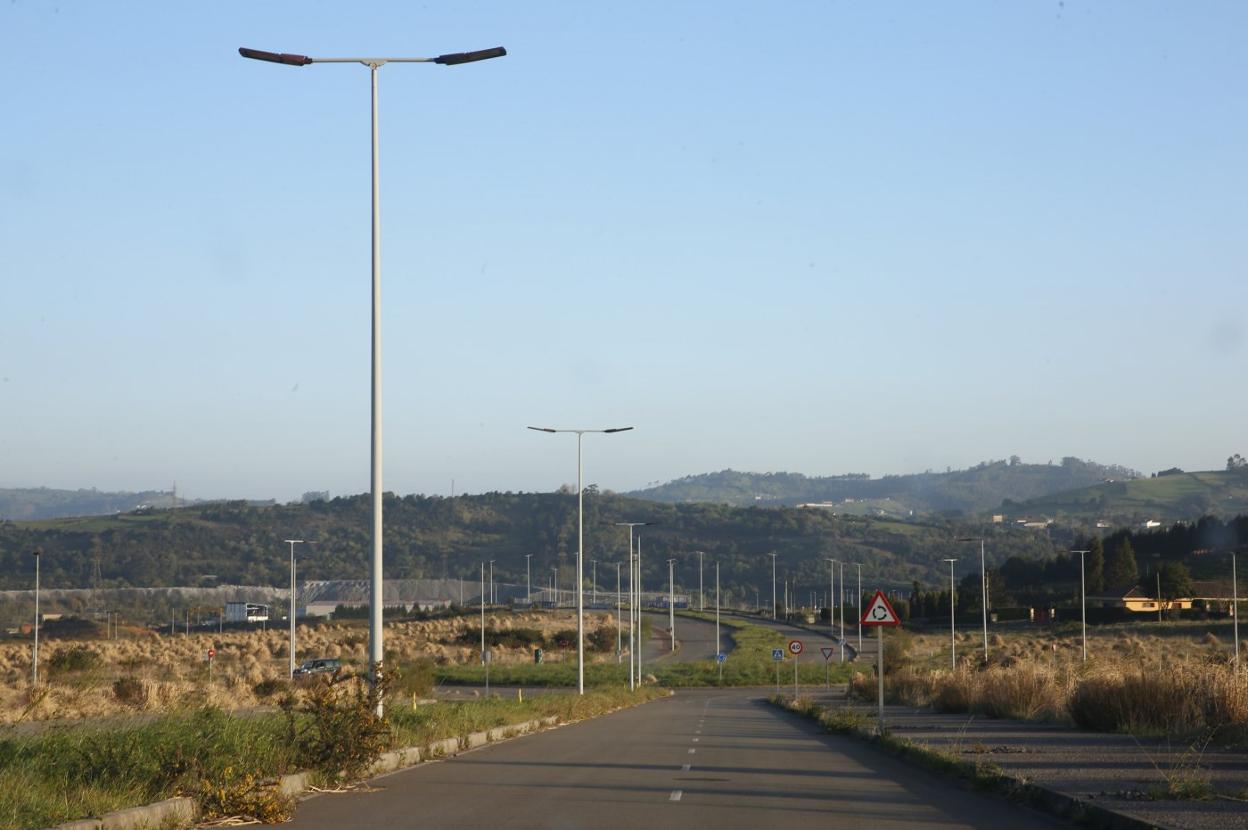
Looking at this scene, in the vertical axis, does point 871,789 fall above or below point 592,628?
above

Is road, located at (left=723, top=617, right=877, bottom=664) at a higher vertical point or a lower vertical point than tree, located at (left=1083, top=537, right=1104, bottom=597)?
lower

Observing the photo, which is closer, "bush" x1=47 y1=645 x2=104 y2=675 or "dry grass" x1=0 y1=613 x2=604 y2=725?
"bush" x1=47 y1=645 x2=104 y2=675

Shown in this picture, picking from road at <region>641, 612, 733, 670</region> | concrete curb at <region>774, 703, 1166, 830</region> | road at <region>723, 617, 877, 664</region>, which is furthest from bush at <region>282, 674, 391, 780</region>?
road at <region>723, 617, 877, 664</region>

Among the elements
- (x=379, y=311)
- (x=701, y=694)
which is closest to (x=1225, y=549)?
(x=701, y=694)

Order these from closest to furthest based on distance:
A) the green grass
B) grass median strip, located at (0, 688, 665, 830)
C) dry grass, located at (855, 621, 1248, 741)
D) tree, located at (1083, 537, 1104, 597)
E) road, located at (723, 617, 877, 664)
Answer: the green grass < grass median strip, located at (0, 688, 665, 830) < dry grass, located at (855, 621, 1248, 741) < road, located at (723, 617, 877, 664) < tree, located at (1083, 537, 1104, 597)

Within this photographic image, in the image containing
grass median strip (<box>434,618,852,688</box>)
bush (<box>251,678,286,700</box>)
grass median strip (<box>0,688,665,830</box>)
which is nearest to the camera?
grass median strip (<box>0,688,665,830</box>)

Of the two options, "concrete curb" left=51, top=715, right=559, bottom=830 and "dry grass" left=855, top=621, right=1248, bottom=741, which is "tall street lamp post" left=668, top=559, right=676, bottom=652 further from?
"concrete curb" left=51, top=715, right=559, bottom=830

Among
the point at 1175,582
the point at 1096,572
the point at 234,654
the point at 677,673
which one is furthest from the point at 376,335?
the point at 1096,572

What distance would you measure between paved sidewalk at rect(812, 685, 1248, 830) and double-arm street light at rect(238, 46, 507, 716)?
919 cm

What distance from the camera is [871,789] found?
59.2 ft

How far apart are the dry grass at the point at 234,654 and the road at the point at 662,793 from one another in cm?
797

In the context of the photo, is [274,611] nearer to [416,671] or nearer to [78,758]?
[416,671]

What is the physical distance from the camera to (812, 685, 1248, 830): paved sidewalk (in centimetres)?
1395

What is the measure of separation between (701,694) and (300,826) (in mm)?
68729
